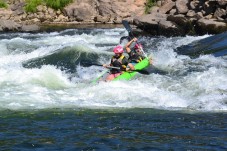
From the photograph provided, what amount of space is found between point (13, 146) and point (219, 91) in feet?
18.6

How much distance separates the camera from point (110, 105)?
9.45 m

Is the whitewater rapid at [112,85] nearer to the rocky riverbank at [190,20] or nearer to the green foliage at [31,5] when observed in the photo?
the rocky riverbank at [190,20]

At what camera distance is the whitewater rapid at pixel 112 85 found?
31.3 feet

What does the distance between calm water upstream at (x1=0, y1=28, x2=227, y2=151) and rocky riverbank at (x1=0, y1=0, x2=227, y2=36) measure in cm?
448

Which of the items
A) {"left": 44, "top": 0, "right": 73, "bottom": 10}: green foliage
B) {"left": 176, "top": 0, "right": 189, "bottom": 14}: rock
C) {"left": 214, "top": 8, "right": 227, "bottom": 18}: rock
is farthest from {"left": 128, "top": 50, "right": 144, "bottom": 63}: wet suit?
{"left": 44, "top": 0, "right": 73, "bottom": 10}: green foliage

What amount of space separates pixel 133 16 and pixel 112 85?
69.6 ft

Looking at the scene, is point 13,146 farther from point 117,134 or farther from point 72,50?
point 72,50

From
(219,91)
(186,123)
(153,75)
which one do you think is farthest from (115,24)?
(186,123)

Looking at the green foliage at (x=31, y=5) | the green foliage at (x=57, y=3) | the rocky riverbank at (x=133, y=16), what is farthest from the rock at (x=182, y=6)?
the green foliage at (x=31, y=5)

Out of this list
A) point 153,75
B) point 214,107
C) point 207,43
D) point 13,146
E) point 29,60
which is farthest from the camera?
Result: point 207,43

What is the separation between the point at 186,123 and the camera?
25.0 ft

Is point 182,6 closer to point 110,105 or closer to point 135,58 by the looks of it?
point 135,58

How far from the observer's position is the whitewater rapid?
31.3ft

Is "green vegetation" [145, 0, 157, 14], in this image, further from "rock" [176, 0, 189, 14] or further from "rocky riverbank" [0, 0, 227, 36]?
"rock" [176, 0, 189, 14]
